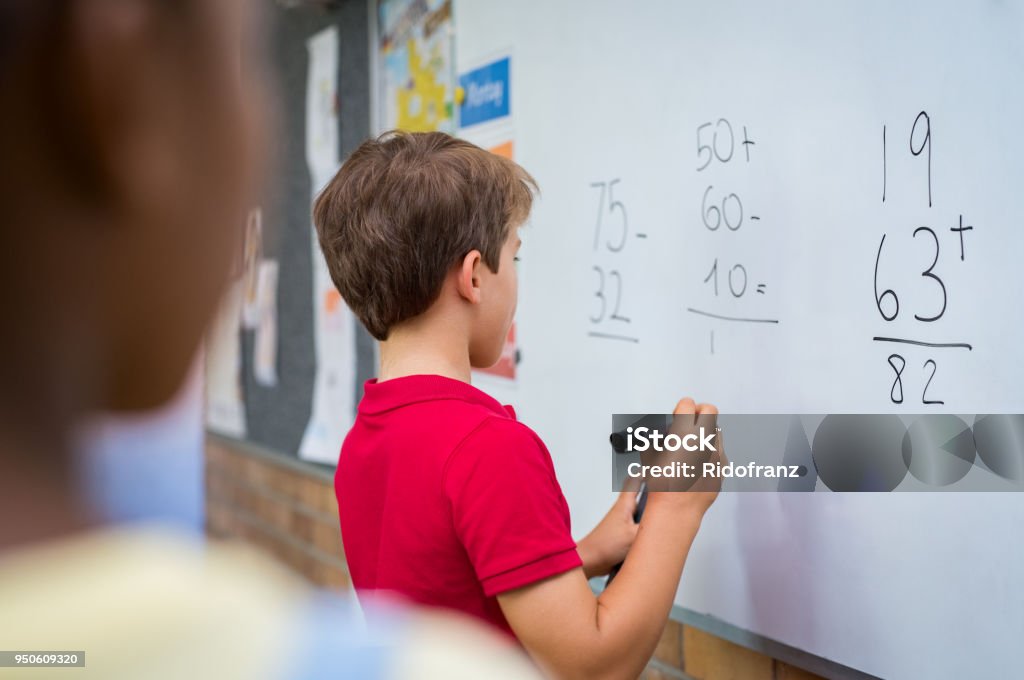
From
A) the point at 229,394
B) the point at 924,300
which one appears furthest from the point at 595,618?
the point at 229,394

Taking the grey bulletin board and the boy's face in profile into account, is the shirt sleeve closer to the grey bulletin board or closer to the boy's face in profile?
the boy's face in profile

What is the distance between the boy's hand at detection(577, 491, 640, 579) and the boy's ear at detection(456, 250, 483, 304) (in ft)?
0.78

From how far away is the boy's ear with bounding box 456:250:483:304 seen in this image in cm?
79

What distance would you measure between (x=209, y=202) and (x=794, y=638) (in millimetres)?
839

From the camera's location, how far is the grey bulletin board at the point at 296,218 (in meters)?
1.84

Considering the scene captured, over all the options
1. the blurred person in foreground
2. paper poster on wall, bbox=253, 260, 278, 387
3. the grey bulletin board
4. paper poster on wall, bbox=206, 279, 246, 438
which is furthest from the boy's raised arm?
paper poster on wall, bbox=206, 279, 246, 438

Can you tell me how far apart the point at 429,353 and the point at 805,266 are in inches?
14.1

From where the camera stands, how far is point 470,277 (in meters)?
0.80

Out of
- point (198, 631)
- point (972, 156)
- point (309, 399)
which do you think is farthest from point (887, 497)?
point (309, 399)

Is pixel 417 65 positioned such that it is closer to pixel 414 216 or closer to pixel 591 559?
pixel 414 216

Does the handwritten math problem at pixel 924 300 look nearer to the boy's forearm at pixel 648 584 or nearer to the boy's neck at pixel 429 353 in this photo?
the boy's forearm at pixel 648 584

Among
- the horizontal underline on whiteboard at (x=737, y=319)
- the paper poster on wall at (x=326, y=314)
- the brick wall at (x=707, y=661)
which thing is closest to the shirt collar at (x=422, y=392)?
the horizontal underline on whiteboard at (x=737, y=319)

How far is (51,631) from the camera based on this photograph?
0.19 meters

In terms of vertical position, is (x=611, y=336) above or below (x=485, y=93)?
below
